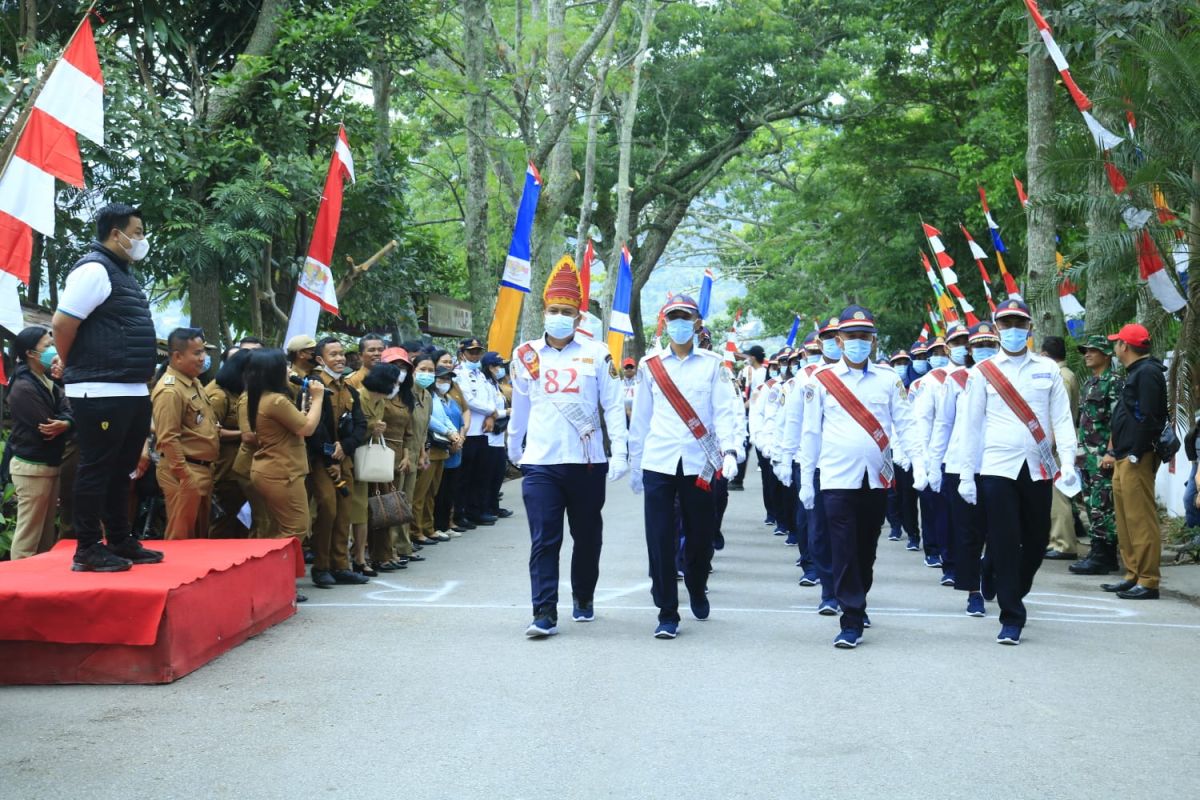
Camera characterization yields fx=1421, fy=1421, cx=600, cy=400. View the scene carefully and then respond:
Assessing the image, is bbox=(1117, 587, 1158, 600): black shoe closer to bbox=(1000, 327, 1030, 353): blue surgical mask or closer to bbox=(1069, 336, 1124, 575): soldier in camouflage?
bbox=(1069, 336, 1124, 575): soldier in camouflage

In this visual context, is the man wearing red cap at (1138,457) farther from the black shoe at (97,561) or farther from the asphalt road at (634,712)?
the black shoe at (97,561)

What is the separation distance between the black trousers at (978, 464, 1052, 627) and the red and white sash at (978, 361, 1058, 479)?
106 mm

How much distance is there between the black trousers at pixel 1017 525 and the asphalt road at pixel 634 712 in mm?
440

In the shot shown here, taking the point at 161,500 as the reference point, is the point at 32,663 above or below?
below

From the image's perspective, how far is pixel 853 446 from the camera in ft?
29.4

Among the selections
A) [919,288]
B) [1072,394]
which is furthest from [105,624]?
[919,288]

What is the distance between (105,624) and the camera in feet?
23.6

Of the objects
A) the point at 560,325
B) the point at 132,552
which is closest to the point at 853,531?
the point at 560,325

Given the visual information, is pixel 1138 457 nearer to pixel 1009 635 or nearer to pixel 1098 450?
pixel 1098 450

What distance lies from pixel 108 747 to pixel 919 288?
26732 mm

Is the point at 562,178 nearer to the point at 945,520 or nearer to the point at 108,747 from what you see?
the point at 945,520

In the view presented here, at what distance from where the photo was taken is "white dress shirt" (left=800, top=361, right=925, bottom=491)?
8.95 meters

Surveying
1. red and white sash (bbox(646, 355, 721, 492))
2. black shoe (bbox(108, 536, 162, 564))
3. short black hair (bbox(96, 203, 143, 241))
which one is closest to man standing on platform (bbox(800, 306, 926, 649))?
red and white sash (bbox(646, 355, 721, 492))

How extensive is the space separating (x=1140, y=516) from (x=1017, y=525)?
2.51 metres
